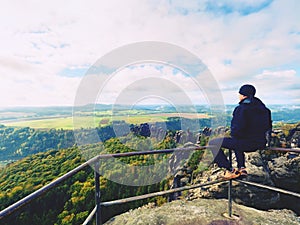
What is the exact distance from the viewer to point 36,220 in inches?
753

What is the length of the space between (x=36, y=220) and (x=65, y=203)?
266 cm

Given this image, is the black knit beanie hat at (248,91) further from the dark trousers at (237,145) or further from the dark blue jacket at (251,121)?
the dark trousers at (237,145)

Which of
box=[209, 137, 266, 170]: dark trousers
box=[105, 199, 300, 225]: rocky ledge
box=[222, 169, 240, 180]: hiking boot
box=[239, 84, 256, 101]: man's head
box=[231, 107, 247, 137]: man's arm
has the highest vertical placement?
box=[239, 84, 256, 101]: man's head

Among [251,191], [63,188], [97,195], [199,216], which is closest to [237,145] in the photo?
[199,216]

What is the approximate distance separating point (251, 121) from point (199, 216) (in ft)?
4.27

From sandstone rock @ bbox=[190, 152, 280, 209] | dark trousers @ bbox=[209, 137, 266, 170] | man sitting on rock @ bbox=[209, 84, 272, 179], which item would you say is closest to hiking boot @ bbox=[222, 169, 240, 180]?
man sitting on rock @ bbox=[209, 84, 272, 179]

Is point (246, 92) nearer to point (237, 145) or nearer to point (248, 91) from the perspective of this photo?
point (248, 91)

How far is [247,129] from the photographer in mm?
2627

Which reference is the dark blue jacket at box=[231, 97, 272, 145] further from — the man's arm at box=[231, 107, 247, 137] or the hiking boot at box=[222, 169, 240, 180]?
the hiking boot at box=[222, 169, 240, 180]

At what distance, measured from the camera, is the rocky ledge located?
2.68 m

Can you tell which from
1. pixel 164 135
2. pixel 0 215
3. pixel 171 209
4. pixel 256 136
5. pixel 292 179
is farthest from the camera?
pixel 164 135

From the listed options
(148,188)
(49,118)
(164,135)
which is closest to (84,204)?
(148,188)

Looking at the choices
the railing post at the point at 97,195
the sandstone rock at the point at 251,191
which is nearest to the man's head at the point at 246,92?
the railing post at the point at 97,195

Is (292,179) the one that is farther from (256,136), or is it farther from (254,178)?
(256,136)
